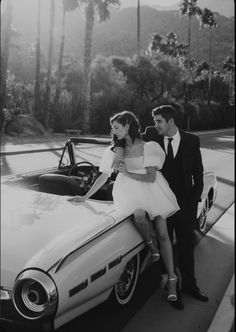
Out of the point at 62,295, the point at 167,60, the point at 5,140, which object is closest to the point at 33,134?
the point at 5,140

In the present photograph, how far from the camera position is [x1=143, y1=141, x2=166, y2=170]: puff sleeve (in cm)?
370

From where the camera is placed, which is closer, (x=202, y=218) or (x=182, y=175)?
(x=182, y=175)

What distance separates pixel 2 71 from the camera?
23375 mm

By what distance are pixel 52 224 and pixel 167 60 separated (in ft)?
135

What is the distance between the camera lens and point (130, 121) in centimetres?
369

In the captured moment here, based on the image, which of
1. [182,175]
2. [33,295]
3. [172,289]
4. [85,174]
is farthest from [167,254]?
[85,174]

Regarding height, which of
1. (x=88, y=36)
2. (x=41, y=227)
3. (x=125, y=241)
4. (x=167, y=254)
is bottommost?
(x=167, y=254)

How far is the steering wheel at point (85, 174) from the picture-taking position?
4.99 metres

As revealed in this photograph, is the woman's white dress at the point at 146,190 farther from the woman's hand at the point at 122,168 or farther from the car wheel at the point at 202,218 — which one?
the car wheel at the point at 202,218

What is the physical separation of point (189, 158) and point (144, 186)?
1.58ft

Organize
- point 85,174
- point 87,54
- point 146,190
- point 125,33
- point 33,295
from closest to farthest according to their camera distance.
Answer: point 33,295 → point 146,190 → point 85,174 → point 87,54 → point 125,33

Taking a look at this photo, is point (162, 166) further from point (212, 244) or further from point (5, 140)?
point (5, 140)

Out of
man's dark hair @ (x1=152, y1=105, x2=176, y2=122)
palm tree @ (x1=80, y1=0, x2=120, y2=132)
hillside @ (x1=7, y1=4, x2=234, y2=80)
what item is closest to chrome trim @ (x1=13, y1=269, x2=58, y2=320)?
man's dark hair @ (x1=152, y1=105, x2=176, y2=122)

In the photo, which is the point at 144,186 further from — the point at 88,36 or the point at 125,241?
the point at 88,36
